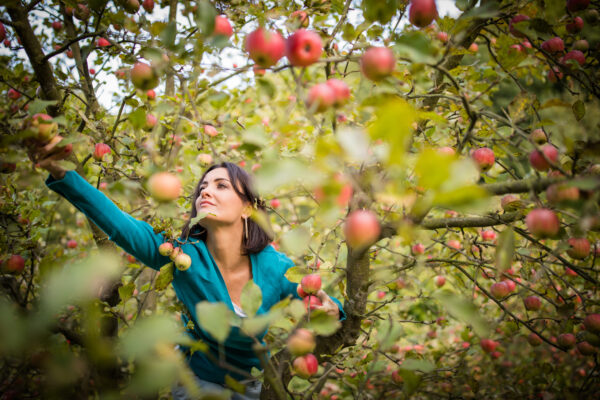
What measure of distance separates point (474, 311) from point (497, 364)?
2.64m

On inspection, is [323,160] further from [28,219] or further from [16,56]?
[16,56]

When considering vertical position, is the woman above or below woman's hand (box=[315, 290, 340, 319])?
above

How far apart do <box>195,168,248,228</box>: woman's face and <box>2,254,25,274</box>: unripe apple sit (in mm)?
714

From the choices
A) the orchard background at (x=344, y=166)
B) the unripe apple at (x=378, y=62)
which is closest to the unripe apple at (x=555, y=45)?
the orchard background at (x=344, y=166)

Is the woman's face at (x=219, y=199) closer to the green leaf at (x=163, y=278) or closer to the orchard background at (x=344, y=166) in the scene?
the orchard background at (x=344, y=166)

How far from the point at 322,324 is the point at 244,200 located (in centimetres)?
99

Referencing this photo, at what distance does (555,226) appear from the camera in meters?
0.74

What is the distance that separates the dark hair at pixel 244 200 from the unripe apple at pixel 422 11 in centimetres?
96

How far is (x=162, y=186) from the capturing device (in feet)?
2.43

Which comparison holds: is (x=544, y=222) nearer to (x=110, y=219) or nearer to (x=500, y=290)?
(x=500, y=290)

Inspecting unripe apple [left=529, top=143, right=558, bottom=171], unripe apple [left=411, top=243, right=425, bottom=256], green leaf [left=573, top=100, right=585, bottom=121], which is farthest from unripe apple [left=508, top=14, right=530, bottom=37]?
unripe apple [left=411, top=243, right=425, bottom=256]

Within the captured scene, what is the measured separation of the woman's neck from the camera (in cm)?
166

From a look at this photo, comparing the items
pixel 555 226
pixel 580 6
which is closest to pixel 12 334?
pixel 555 226

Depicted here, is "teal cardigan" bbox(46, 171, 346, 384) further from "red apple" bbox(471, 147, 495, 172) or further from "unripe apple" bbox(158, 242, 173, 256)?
"red apple" bbox(471, 147, 495, 172)
